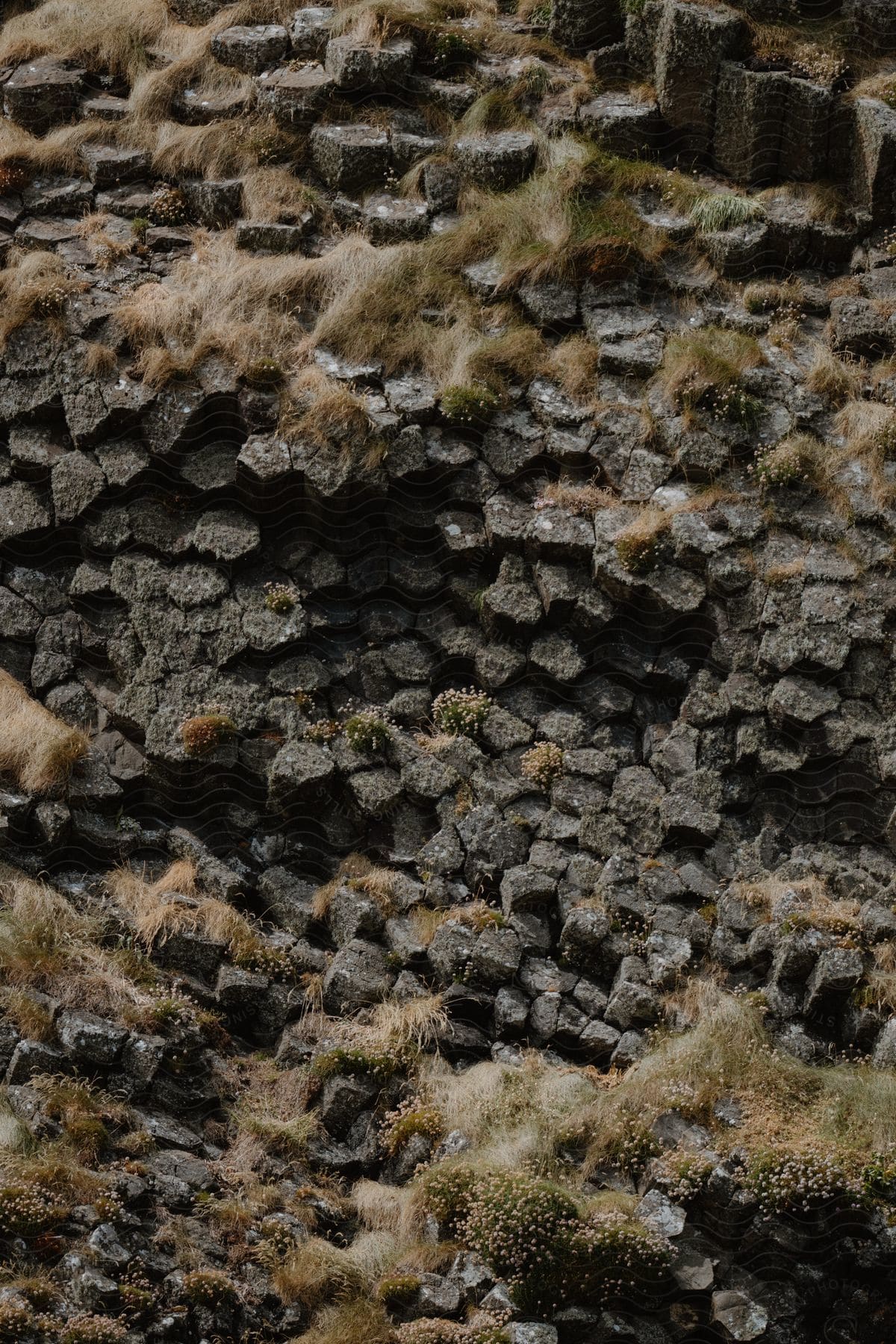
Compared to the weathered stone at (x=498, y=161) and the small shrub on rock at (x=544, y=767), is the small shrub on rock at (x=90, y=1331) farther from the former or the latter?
the weathered stone at (x=498, y=161)

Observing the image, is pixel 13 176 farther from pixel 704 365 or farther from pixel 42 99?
pixel 704 365

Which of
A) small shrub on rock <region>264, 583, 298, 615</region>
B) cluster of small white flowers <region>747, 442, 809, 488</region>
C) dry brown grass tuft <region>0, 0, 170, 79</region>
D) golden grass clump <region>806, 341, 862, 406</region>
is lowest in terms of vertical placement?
small shrub on rock <region>264, 583, 298, 615</region>

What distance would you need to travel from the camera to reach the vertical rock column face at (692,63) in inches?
630

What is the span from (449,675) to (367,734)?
3.44ft

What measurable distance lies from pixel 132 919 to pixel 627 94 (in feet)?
30.1

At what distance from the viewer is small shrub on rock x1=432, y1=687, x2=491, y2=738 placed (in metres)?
14.4

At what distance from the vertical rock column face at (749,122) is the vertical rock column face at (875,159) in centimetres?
73

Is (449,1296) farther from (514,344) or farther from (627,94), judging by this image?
(627,94)

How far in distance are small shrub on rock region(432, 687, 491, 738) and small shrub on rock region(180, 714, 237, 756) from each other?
172 centimetres

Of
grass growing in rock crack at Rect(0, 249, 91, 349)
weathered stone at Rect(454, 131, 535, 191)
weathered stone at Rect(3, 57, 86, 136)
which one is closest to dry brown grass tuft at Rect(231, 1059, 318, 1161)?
grass growing in rock crack at Rect(0, 249, 91, 349)

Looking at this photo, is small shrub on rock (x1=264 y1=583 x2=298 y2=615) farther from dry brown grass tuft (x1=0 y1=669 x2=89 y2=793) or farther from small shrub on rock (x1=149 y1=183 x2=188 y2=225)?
small shrub on rock (x1=149 y1=183 x2=188 y2=225)

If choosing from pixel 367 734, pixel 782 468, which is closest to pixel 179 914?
pixel 367 734

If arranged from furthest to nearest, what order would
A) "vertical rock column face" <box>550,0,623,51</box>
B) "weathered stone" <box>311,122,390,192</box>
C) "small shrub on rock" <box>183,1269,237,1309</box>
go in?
"vertical rock column face" <box>550,0,623,51</box> < "weathered stone" <box>311,122,390,192</box> < "small shrub on rock" <box>183,1269,237,1309</box>

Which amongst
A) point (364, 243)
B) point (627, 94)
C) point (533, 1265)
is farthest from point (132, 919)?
point (627, 94)
